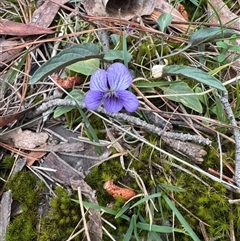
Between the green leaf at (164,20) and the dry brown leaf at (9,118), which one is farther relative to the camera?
the green leaf at (164,20)

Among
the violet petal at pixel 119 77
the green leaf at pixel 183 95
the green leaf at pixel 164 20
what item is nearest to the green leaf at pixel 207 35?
the green leaf at pixel 164 20

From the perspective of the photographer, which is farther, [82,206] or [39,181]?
[39,181]

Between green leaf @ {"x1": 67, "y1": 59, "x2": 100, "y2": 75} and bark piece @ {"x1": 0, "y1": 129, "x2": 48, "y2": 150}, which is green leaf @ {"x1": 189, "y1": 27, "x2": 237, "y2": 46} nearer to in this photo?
green leaf @ {"x1": 67, "y1": 59, "x2": 100, "y2": 75}

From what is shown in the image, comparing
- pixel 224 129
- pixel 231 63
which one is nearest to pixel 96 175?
pixel 224 129

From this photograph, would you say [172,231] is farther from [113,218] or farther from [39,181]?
[39,181]

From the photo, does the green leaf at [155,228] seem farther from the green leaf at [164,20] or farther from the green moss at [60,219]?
the green leaf at [164,20]

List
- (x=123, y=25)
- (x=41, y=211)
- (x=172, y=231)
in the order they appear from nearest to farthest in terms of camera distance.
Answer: (x=172, y=231) → (x=41, y=211) → (x=123, y=25)

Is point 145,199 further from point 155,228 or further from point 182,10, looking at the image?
point 182,10
